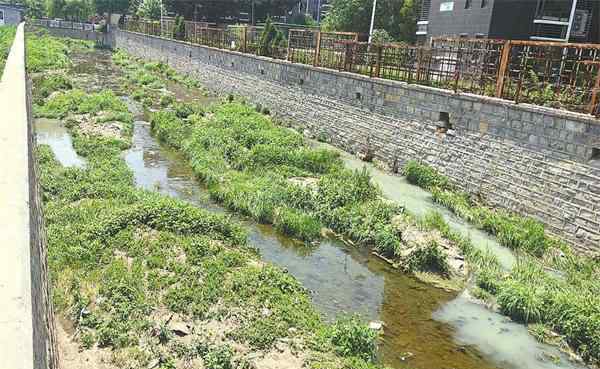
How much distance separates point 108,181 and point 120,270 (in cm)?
513

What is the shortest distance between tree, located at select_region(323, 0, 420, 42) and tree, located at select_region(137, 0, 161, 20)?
25.6m

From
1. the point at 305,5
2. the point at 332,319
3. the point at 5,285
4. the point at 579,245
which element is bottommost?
the point at 332,319

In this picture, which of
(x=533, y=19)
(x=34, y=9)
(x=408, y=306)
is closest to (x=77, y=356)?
(x=408, y=306)

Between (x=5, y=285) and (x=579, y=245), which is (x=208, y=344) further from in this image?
(x=579, y=245)

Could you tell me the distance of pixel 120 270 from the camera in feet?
26.6

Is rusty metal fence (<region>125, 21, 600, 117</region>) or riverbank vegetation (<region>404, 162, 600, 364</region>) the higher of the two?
rusty metal fence (<region>125, 21, 600, 117</region>)

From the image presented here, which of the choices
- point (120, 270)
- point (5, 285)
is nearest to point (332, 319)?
point (120, 270)

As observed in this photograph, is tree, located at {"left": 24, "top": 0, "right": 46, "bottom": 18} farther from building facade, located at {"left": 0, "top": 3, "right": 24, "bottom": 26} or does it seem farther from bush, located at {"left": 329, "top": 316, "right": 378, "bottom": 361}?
bush, located at {"left": 329, "top": 316, "right": 378, "bottom": 361}

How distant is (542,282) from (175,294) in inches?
250

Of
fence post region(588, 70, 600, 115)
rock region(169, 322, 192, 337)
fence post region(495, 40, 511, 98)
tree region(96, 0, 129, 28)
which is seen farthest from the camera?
tree region(96, 0, 129, 28)

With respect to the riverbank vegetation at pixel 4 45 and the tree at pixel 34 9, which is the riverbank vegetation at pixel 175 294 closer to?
the riverbank vegetation at pixel 4 45

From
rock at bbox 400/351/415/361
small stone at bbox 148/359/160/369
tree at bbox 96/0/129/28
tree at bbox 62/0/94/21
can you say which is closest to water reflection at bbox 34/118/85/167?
small stone at bbox 148/359/160/369

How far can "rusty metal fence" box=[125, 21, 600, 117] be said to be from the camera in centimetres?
1094

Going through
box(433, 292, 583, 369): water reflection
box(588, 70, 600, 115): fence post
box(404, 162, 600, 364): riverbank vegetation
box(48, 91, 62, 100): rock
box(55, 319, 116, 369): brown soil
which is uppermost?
box(588, 70, 600, 115): fence post
